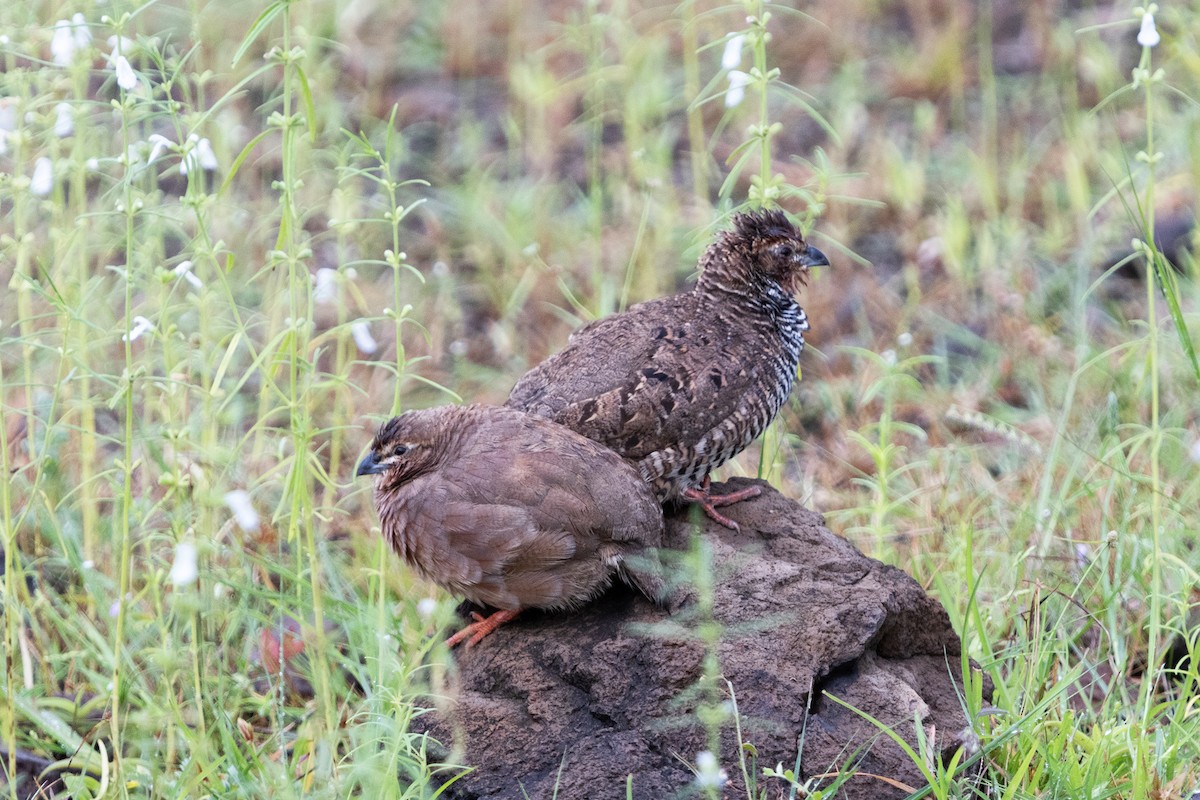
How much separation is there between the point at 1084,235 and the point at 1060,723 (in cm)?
453

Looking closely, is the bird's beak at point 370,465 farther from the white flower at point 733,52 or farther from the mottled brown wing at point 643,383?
the white flower at point 733,52

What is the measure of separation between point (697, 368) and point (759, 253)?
64cm

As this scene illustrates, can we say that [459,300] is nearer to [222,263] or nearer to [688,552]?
[222,263]

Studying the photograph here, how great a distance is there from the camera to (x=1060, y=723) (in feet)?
13.2

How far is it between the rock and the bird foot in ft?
1.06

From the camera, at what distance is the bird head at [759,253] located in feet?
17.5

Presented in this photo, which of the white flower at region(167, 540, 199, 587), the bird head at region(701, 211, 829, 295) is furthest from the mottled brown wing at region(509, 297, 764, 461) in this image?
the white flower at region(167, 540, 199, 587)

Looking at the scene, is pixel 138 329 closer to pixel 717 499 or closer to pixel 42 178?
pixel 42 178

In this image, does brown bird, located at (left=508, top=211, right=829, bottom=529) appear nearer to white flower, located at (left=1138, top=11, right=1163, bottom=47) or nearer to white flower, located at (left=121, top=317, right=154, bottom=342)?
white flower, located at (left=121, top=317, right=154, bottom=342)

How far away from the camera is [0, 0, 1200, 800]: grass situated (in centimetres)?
412

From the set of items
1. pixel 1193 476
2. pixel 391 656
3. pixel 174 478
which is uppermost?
pixel 174 478

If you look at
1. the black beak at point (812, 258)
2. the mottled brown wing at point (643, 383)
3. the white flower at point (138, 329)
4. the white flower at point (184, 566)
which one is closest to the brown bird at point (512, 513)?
the mottled brown wing at point (643, 383)

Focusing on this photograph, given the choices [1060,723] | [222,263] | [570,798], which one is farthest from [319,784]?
[222,263]

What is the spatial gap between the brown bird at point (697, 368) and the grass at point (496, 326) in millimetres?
263
